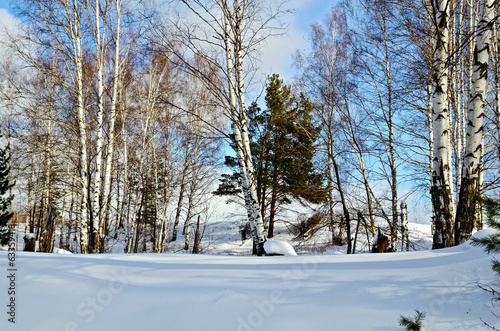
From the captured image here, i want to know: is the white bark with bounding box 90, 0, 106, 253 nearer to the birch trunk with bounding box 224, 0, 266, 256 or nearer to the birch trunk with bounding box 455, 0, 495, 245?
the birch trunk with bounding box 224, 0, 266, 256

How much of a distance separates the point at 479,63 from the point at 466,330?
3.48m

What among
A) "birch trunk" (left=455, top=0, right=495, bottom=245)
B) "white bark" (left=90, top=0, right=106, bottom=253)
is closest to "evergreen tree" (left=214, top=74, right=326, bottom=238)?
"white bark" (left=90, top=0, right=106, bottom=253)

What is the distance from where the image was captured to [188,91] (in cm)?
1190

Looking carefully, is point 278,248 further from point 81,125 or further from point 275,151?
point 275,151

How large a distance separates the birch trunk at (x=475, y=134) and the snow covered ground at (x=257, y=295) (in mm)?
1174

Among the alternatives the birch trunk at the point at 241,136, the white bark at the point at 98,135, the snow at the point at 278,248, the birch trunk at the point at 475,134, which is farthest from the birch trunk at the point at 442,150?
the white bark at the point at 98,135

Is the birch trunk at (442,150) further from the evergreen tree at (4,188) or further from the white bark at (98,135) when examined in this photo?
the evergreen tree at (4,188)

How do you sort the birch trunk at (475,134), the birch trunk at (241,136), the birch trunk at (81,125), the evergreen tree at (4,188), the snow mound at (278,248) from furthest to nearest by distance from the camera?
1. the evergreen tree at (4,188)
2. the birch trunk at (81,125)
3. the birch trunk at (241,136)
4. the snow mound at (278,248)
5. the birch trunk at (475,134)

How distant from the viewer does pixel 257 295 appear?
83.3 inches

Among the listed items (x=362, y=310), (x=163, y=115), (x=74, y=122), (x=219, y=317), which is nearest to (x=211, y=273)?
(x=219, y=317)

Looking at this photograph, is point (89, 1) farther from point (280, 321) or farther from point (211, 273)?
point (280, 321)

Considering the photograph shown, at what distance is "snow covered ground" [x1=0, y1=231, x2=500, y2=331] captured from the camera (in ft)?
6.12

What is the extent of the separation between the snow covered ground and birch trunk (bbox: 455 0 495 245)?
3.85 feet

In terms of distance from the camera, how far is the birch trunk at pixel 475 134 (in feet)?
12.3
